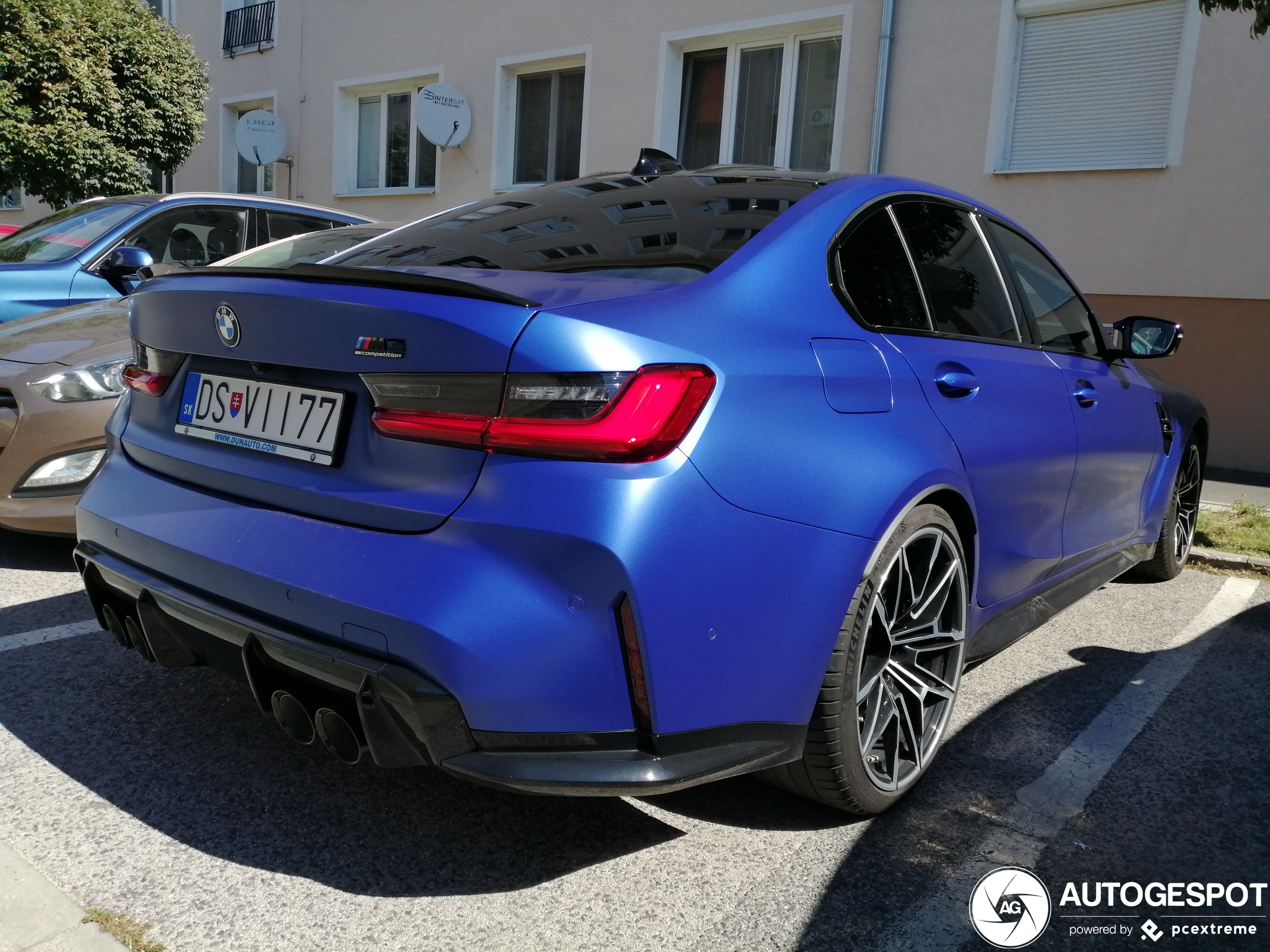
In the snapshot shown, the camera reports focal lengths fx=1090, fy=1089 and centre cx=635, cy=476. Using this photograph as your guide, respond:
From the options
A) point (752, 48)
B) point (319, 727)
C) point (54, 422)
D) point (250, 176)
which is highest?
point (752, 48)

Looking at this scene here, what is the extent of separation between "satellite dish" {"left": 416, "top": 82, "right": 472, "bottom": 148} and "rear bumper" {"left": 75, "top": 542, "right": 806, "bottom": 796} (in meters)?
12.2

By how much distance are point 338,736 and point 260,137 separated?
1531 cm

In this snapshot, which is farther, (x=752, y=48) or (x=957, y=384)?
(x=752, y=48)

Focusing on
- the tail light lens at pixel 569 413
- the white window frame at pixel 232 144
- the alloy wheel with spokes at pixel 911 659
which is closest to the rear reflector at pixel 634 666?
the tail light lens at pixel 569 413

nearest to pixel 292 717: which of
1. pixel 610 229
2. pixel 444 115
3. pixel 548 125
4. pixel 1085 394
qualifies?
pixel 610 229

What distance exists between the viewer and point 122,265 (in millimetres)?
5289

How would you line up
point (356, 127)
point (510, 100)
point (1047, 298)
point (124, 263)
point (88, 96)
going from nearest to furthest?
point (1047, 298) → point (124, 263) → point (88, 96) → point (510, 100) → point (356, 127)

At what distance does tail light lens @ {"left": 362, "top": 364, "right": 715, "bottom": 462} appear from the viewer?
1.90m

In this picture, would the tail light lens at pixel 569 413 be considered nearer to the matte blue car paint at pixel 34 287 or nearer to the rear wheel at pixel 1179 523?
the rear wheel at pixel 1179 523

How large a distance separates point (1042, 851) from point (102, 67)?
48.2ft

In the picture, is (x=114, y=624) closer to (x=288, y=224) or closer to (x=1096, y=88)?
(x=288, y=224)

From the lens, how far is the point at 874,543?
232 cm

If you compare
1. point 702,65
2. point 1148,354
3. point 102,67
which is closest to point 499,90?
point 702,65

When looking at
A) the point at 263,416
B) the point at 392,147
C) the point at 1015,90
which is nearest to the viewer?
the point at 263,416
